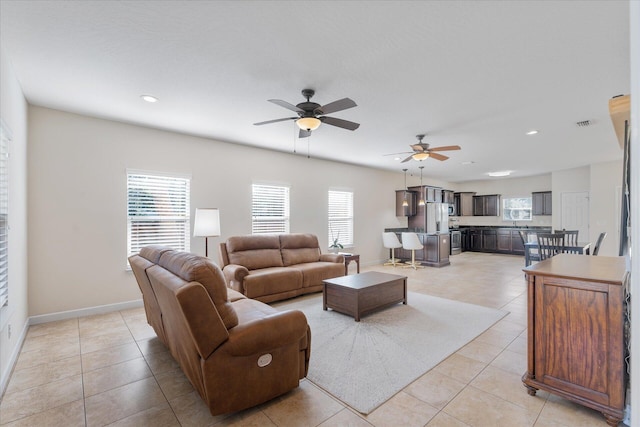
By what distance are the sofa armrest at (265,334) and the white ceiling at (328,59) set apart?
2.15 meters

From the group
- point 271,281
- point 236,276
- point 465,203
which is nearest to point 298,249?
point 271,281

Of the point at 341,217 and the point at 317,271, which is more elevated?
the point at 341,217

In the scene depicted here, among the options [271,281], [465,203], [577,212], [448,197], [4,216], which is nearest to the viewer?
[4,216]

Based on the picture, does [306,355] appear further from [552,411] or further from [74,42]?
[74,42]

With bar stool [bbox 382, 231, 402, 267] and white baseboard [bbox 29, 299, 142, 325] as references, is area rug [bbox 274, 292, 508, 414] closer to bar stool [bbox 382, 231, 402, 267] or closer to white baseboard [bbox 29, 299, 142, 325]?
white baseboard [bbox 29, 299, 142, 325]

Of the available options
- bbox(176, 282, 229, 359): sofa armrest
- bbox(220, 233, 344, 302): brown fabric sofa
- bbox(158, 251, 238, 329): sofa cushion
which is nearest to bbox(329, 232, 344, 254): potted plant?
bbox(220, 233, 344, 302): brown fabric sofa

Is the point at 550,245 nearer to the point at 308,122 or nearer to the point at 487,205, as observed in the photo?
the point at 308,122

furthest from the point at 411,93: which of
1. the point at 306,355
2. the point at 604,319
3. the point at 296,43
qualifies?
the point at 306,355

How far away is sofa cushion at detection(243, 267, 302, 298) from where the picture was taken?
14.0ft

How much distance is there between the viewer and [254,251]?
5.06 metres

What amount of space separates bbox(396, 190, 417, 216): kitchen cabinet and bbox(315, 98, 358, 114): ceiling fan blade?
6.10m

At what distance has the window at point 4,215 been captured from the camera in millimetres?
2518

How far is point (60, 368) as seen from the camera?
8.86ft

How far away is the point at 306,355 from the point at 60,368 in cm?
222
